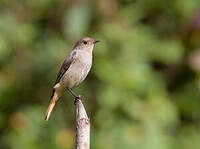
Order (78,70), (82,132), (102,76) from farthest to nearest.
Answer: (102,76)
(78,70)
(82,132)

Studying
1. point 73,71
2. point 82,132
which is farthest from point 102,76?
→ point 82,132

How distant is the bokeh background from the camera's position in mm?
5020

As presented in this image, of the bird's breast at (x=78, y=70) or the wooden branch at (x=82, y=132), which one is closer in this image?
the wooden branch at (x=82, y=132)

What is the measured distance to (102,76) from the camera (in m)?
5.06

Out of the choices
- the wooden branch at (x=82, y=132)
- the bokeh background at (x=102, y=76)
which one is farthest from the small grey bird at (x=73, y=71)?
the wooden branch at (x=82, y=132)

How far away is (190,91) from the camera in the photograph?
18.8 feet

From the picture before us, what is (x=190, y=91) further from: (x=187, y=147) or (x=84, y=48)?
(x=84, y=48)

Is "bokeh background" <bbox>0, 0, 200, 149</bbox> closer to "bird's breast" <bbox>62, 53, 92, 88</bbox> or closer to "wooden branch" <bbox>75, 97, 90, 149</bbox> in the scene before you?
"bird's breast" <bbox>62, 53, 92, 88</bbox>

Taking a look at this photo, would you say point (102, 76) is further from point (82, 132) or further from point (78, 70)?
point (82, 132)

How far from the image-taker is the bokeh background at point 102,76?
16.5ft

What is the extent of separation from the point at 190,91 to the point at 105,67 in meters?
1.23

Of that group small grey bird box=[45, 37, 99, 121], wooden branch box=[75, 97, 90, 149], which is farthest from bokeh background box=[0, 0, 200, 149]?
wooden branch box=[75, 97, 90, 149]

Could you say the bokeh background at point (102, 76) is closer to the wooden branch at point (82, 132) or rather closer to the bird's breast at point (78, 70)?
the bird's breast at point (78, 70)

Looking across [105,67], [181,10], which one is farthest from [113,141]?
[181,10]
